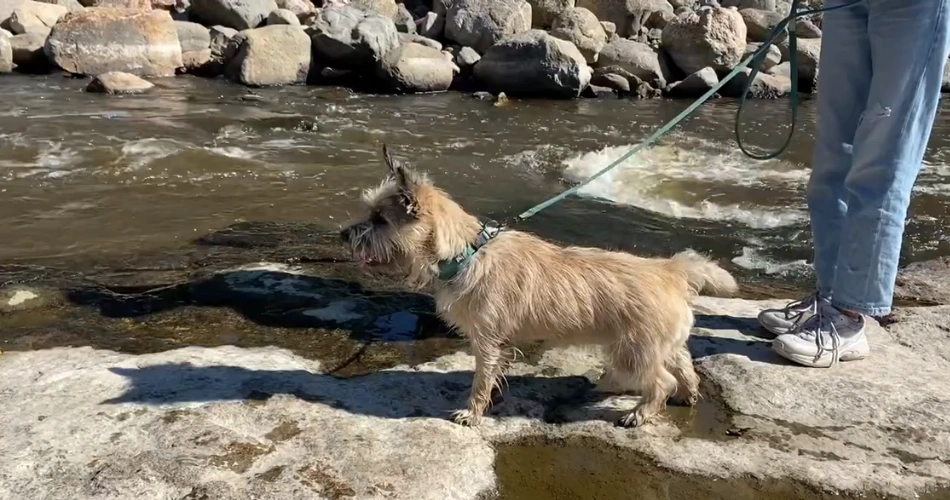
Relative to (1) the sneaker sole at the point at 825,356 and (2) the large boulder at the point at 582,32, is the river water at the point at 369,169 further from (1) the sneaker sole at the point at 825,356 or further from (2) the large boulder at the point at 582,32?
(2) the large boulder at the point at 582,32

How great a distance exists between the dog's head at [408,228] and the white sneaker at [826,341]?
1979 millimetres

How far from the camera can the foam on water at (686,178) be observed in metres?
9.16

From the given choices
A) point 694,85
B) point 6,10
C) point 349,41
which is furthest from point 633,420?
point 6,10

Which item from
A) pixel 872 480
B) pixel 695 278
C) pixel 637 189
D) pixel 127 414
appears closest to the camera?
pixel 872 480

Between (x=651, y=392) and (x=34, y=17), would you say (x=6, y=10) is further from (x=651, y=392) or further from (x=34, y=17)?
(x=651, y=392)

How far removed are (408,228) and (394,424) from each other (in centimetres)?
98

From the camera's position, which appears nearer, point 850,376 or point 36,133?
point 850,376

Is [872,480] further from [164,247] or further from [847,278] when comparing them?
[164,247]

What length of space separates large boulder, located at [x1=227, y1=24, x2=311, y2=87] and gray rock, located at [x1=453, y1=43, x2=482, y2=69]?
3892mm

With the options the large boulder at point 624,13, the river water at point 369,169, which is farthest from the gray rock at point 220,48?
the large boulder at point 624,13

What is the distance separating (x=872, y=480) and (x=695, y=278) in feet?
4.00

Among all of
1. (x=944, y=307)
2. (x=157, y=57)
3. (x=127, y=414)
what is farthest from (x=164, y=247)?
(x=157, y=57)

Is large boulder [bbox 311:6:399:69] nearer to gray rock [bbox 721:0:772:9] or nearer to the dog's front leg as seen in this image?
gray rock [bbox 721:0:772:9]

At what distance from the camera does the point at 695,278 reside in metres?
3.99
